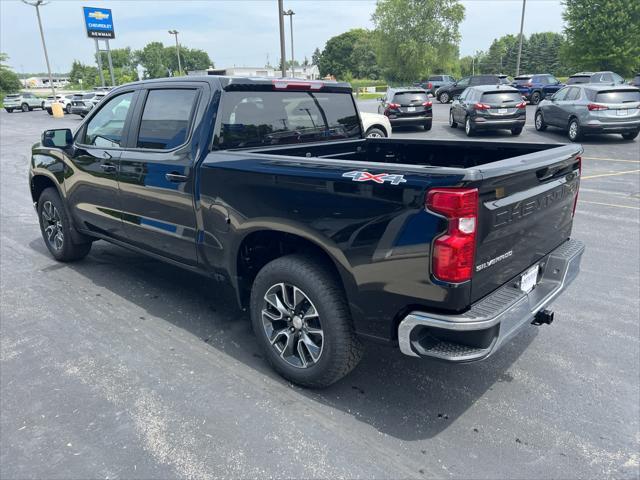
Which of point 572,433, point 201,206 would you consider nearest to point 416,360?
point 572,433

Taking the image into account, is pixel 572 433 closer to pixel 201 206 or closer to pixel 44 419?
pixel 201 206

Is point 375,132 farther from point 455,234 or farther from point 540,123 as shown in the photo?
point 455,234

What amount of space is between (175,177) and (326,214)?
1.46 meters

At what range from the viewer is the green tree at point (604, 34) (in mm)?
37812

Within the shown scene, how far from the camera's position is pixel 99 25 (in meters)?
53.8

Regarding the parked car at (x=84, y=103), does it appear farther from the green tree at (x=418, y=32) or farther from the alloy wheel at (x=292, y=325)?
the green tree at (x=418, y=32)

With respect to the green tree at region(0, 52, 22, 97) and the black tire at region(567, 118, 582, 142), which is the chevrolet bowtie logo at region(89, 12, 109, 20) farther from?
the black tire at region(567, 118, 582, 142)

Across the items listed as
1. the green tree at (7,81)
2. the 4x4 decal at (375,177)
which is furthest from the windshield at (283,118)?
the green tree at (7,81)

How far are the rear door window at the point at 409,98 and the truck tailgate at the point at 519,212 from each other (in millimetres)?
15008

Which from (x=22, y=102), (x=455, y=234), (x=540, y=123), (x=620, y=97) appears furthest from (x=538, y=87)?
(x=22, y=102)

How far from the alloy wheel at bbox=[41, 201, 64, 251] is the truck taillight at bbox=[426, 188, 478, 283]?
14.9 ft

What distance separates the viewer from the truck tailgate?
2.42 meters

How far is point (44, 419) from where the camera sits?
9.45 ft

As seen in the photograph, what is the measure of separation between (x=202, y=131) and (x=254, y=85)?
1.83 feet
